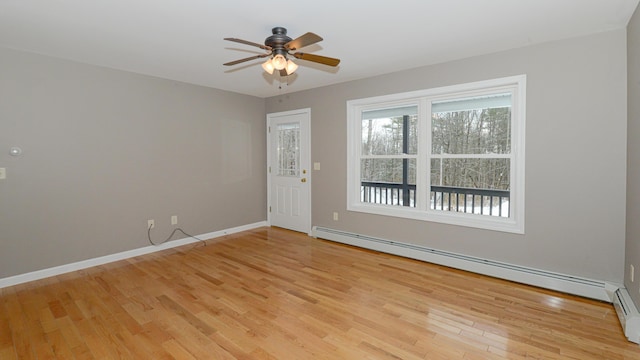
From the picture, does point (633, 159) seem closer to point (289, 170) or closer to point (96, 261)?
point (289, 170)

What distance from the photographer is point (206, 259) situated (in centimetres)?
390

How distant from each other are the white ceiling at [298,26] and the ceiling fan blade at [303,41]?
0.24m

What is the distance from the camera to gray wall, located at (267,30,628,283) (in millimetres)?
2691

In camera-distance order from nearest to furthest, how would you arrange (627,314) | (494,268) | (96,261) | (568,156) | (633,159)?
(627,314), (633,159), (568,156), (494,268), (96,261)

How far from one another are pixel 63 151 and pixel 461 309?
438cm

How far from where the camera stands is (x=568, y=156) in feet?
9.49

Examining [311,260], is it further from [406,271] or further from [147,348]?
[147,348]

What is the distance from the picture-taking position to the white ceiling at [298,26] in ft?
7.52

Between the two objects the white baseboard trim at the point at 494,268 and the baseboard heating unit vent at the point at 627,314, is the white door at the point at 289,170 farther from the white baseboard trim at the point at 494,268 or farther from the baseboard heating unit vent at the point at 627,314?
the baseboard heating unit vent at the point at 627,314

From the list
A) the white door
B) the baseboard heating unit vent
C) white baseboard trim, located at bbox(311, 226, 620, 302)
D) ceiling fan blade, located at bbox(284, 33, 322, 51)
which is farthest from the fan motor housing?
the baseboard heating unit vent

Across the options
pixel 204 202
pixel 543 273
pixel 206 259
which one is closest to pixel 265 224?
pixel 204 202

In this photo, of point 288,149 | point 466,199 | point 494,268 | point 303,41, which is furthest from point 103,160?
point 494,268

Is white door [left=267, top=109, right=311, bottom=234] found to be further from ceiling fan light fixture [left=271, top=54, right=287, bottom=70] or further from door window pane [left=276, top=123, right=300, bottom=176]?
ceiling fan light fixture [left=271, top=54, right=287, bottom=70]

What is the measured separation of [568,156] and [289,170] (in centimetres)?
382
